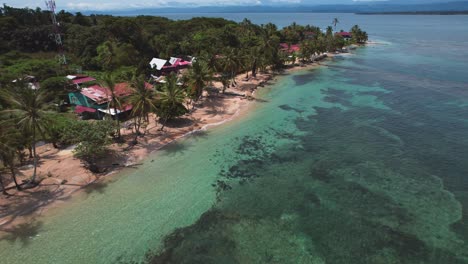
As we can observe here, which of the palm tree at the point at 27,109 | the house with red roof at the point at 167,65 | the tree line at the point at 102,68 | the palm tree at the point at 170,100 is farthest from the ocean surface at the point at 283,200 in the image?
the house with red roof at the point at 167,65

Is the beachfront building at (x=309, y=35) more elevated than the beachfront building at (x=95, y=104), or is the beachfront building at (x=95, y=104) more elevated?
the beachfront building at (x=309, y=35)

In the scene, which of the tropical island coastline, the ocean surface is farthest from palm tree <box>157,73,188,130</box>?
the ocean surface

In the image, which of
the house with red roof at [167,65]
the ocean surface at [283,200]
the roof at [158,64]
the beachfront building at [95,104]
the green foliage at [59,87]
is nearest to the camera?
the ocean surface at [283,200]

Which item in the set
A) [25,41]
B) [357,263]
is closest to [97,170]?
[357,263]

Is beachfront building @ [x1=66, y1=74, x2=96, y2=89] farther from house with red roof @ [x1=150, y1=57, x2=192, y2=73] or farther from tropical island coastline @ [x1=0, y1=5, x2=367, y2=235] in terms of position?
house with red roof @ [x1=150, y1=57, x2=192, y2=73]

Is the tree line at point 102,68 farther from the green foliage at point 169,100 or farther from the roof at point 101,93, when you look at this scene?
the roof at point 101,93
